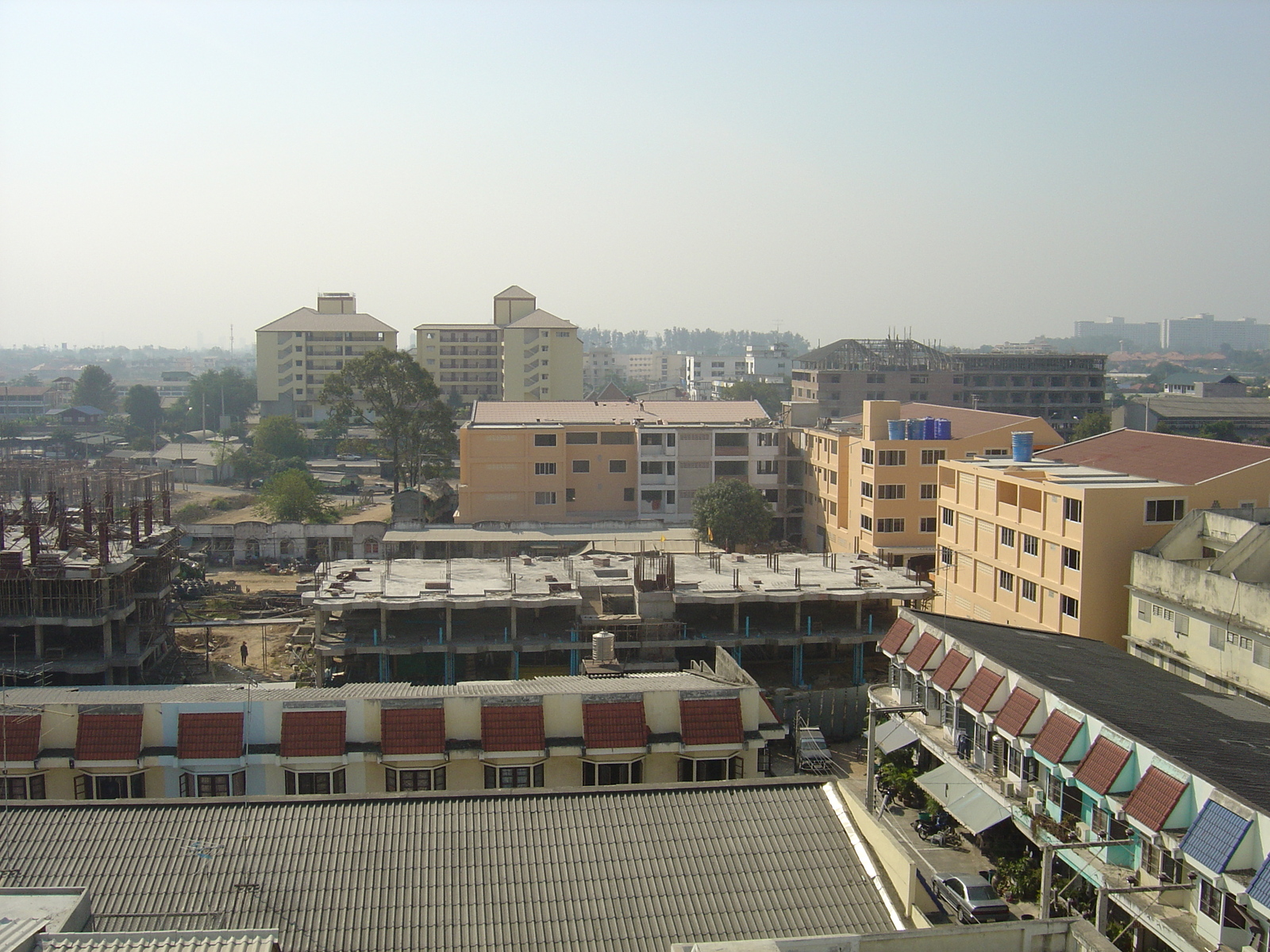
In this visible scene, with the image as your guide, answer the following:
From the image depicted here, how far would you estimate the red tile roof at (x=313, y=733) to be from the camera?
14.2 metres

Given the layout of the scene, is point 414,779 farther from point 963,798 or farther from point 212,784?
point 963,798

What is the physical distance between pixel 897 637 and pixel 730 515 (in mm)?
16501

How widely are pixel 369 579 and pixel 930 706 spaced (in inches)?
547

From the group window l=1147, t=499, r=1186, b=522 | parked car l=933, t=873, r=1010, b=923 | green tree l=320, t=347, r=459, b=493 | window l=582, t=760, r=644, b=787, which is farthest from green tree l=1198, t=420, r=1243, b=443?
window l=582, t=760, r=644, b=787

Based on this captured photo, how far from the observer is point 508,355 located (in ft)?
247

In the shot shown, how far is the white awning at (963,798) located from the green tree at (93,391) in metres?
94.5

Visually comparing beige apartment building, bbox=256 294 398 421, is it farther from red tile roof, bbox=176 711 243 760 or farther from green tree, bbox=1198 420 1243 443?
red tile roof, bbox=176 711 243 760

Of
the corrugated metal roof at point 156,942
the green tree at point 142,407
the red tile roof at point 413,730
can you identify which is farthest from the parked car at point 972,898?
the green tree at point 142,407

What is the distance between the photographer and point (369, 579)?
2677 centimetres

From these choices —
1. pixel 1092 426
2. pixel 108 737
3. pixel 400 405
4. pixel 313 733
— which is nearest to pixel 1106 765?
pixel 313 733

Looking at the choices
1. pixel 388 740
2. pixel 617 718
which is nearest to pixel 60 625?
pixel 388 740

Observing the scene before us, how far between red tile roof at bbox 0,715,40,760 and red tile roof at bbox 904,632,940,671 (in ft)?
45.7

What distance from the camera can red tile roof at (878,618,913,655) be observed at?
2059 centimetres

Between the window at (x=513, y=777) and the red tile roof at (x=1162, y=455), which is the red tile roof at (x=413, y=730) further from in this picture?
the red tile roof at (x=1162, y=455)
